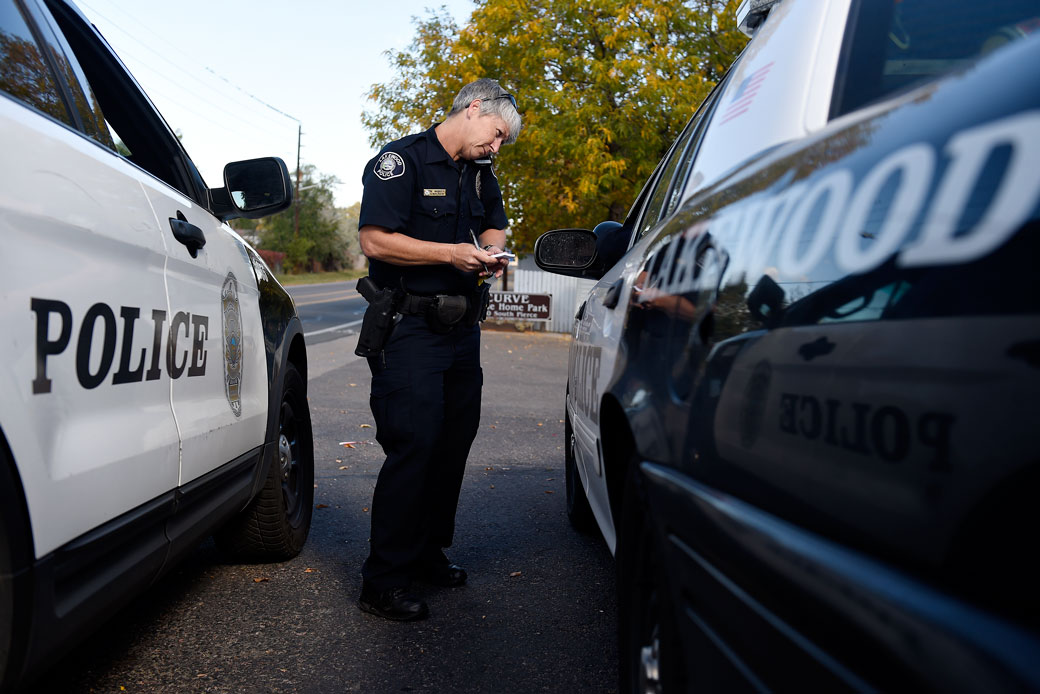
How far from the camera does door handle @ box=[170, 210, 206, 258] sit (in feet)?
8.12

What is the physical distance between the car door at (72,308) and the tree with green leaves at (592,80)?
545 inches

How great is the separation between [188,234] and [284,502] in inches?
55.2

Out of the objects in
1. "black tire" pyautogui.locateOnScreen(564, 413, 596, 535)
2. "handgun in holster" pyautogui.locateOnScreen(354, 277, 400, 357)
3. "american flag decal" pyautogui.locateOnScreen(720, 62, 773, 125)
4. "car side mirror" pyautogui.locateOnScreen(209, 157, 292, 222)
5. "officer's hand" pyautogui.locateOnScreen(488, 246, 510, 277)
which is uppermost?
"american flag decal" pyautogui.locateOnScreen(720, 62, 773, 125)

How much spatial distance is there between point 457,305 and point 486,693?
1327 millimetres

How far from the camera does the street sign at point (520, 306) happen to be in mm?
19297

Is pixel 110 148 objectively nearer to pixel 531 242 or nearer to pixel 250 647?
pixel 250 647

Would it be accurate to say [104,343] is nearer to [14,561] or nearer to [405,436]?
[14,561]

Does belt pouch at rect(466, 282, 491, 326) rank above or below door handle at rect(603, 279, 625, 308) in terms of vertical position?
below

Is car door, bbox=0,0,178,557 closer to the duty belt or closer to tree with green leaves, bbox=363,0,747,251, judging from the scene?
the duty belt

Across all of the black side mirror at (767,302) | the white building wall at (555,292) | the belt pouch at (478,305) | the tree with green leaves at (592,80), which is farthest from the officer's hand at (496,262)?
the white building wall at (555,292)

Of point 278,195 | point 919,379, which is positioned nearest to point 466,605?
point 278,195

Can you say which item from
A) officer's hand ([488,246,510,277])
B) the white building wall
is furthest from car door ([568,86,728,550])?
the white building wall

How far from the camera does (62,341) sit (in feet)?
5.58

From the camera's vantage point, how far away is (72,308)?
1.75m
